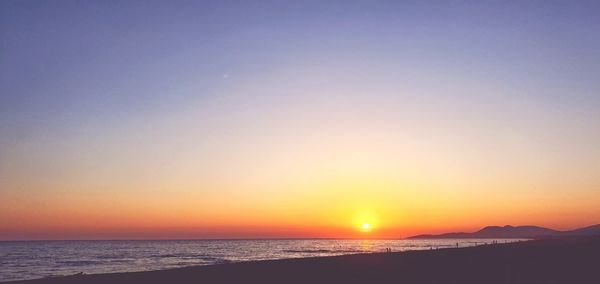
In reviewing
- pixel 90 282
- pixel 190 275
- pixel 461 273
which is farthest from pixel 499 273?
pixel 90 282

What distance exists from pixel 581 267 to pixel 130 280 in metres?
21.6

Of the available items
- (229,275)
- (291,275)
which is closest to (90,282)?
(229,275)

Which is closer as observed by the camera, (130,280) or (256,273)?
(130,280)

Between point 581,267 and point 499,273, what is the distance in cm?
553

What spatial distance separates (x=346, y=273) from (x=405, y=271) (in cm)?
295

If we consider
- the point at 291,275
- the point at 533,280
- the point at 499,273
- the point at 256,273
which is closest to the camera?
the point at 533,280

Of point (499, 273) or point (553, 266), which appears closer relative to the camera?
point (499, 273)

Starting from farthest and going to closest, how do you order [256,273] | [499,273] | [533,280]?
[256,273], [499,273], [533,280]

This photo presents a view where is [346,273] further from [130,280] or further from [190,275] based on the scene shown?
[130,280]

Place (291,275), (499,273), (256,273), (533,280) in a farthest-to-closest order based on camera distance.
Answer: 1. (256,273)
2. (291,275)
3. (499,273)
4. (533,280)

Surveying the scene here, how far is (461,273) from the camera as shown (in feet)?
68.3

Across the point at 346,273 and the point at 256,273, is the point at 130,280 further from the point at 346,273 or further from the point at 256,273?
the point at 346,273

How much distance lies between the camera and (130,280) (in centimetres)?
2162

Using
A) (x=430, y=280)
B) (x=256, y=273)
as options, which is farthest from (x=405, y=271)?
(x=256, y=273)
